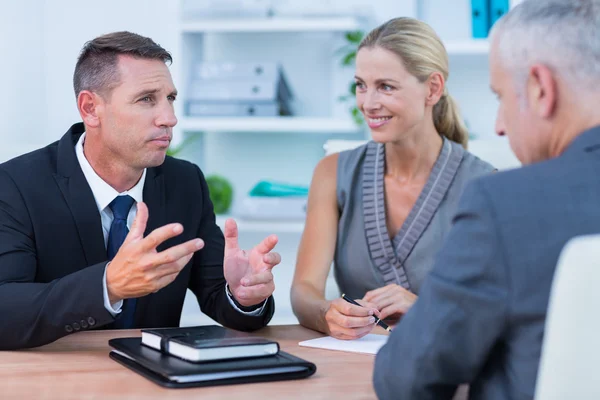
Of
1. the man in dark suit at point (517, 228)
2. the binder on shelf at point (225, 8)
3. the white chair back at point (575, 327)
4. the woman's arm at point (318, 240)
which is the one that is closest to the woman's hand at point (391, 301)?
the woman's arm at point (318, 240)

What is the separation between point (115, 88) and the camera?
196 cm

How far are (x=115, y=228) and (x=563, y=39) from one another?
3.86ft

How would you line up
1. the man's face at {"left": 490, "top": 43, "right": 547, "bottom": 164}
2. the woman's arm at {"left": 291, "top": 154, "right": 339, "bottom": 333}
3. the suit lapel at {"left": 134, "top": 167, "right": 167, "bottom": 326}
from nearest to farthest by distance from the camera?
the man's face at {"left": 490, "top": 43, "right": 547, "bottom": 164}, the suit lapel at {"left": 134, "top": 167, "right": 167, "bottom": 326}, the woman's arm at {"left": 291, "top": 154, "right": 339, "bottom": 333}

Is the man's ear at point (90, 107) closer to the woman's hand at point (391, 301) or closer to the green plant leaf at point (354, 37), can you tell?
the woman's hand at point (391, 301)

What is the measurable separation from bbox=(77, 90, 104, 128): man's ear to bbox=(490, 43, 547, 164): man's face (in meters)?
1.19

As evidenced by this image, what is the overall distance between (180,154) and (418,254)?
159 cm

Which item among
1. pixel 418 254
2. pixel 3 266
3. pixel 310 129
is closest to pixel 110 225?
pixel 3 266

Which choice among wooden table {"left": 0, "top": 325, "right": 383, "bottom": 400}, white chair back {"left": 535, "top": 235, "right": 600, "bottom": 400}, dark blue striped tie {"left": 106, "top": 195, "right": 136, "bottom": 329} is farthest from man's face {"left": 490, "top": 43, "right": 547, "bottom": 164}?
dark blue striped tie {"left": 106, "top": 195, "right": 136, "bottom": 329}

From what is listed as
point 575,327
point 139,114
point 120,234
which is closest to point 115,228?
point 120,234

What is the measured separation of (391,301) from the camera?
183cm

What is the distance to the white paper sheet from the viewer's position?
1.50 m

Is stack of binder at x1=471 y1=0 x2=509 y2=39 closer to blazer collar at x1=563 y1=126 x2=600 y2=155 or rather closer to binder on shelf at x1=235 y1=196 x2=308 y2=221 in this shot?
binder on shelf at x1=235 y1=196 x2=308 y2=221

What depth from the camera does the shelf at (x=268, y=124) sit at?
10.8ft

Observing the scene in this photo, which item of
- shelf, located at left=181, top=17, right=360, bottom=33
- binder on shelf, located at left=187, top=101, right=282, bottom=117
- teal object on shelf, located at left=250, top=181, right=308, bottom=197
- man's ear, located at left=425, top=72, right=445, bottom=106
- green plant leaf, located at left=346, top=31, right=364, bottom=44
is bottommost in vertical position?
teal object on shelf, located at left=250, top=181, right=308, bottom=197
